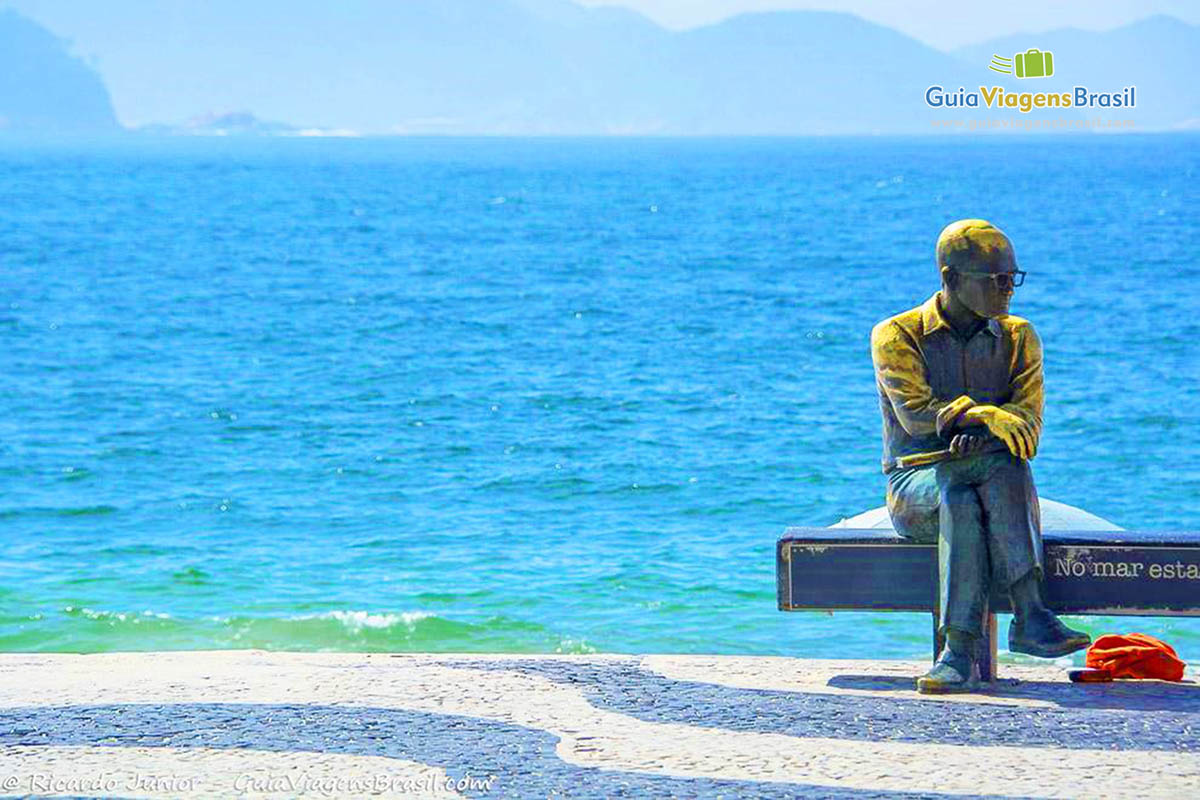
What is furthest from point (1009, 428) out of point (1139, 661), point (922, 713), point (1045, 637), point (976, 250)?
point (1139, 661)

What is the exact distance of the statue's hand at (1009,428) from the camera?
7746mm

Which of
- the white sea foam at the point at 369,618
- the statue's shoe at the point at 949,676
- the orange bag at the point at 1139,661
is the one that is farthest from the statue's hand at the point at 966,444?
the white sea foam at the point at 369,618

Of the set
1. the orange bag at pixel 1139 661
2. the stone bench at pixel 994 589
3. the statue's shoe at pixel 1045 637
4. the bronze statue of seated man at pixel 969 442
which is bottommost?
the orange bag at pixel 1139 661

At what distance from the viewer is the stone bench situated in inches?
313

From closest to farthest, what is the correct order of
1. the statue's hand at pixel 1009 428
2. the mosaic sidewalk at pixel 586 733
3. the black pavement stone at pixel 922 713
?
1. the mosaic sidewalk at pixel 586 733
2. the black pavement stone at pixel 922 713
3. the statue's hand at pixel 1009 428

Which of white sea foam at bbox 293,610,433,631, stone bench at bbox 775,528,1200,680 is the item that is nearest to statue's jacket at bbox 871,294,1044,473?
stone bench at bbox 775,528,1200,680

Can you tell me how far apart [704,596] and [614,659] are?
660 centimetres

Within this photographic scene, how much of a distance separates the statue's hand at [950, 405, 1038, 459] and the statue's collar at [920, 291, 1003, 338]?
409 millimetres

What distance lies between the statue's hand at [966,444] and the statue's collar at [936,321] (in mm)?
524

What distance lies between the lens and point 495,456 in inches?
912

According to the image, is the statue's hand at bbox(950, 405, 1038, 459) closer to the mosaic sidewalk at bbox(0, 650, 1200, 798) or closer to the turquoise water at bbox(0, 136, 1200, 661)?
the mosaic sidewalk at bbox(0, 650, 1200, 798)

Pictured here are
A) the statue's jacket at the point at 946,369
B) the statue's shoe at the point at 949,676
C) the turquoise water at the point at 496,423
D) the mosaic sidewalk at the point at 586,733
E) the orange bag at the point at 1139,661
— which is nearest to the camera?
the mosaic sidewalk at the point at 586,733

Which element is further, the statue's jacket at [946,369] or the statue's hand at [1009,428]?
the statue's jacket at [946,369]

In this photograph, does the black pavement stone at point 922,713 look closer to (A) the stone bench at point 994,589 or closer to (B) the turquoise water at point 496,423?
(A) the stone bench at point 994,589
